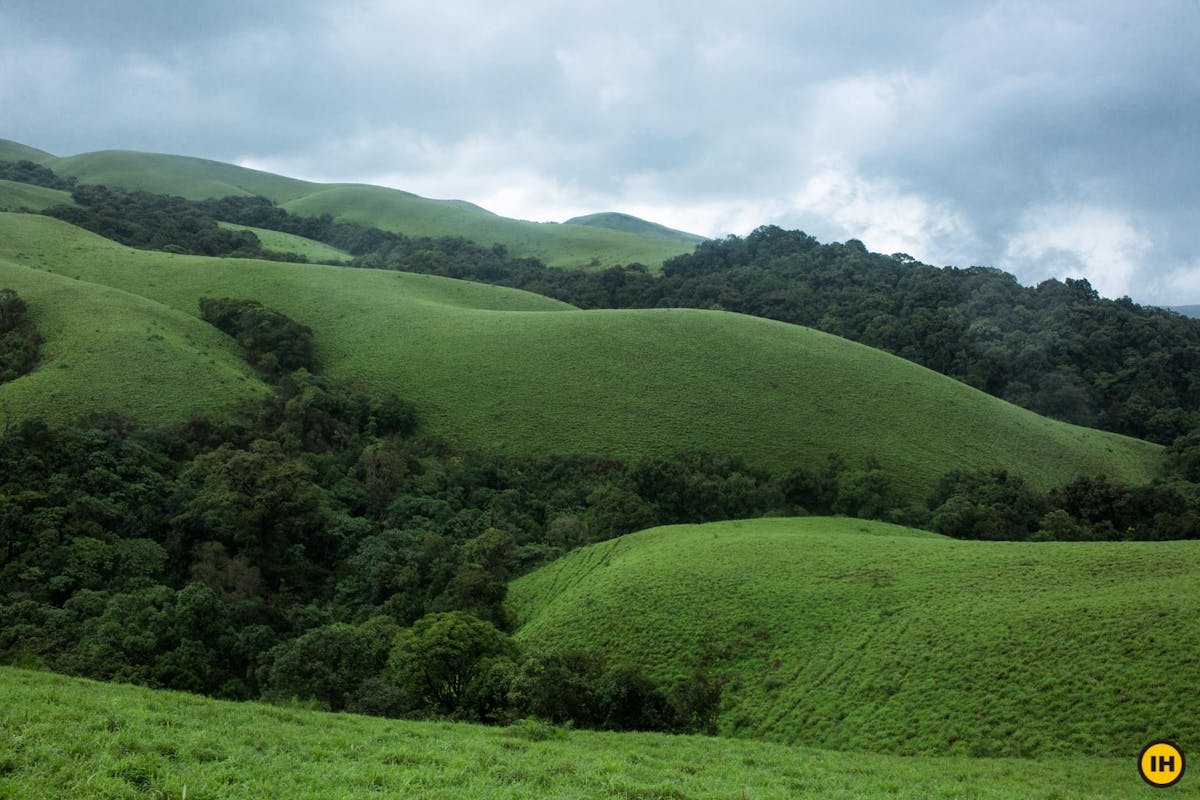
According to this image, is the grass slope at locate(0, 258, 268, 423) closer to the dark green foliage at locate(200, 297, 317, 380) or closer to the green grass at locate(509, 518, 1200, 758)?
the dark green foliage at locate(200, 297, 317, 380)

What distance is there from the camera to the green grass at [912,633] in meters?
22.4

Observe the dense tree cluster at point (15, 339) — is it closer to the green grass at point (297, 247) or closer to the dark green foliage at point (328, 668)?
the dark green foliage at point (328, 668)

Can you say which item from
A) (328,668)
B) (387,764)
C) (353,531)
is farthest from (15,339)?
(387,764)

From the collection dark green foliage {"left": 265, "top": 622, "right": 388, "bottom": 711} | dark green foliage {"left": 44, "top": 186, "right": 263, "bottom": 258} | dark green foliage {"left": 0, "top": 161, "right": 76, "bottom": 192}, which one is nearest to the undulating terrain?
dark green foliage {"left": 265, "top": 622, "right": 388, "bottom": 711}

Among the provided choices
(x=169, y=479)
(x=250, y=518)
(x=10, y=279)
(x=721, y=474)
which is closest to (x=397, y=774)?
(x=250, y=518)

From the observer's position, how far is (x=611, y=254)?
7200 inches

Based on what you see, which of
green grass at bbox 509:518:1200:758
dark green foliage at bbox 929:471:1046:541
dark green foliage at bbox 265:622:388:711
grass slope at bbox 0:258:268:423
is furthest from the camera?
grass slope at bbox 0:258:268:423

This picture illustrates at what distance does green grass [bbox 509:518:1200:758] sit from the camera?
22.4m

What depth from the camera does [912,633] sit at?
29438 mm

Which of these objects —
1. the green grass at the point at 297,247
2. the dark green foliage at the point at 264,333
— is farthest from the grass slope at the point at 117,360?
the green grass at the point at 297,247

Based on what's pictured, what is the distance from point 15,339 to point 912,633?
2915 inches

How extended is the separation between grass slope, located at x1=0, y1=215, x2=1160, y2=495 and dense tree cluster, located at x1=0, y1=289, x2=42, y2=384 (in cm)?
1844

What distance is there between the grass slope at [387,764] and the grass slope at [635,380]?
161 ft

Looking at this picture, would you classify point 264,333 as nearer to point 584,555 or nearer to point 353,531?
point 353,531
